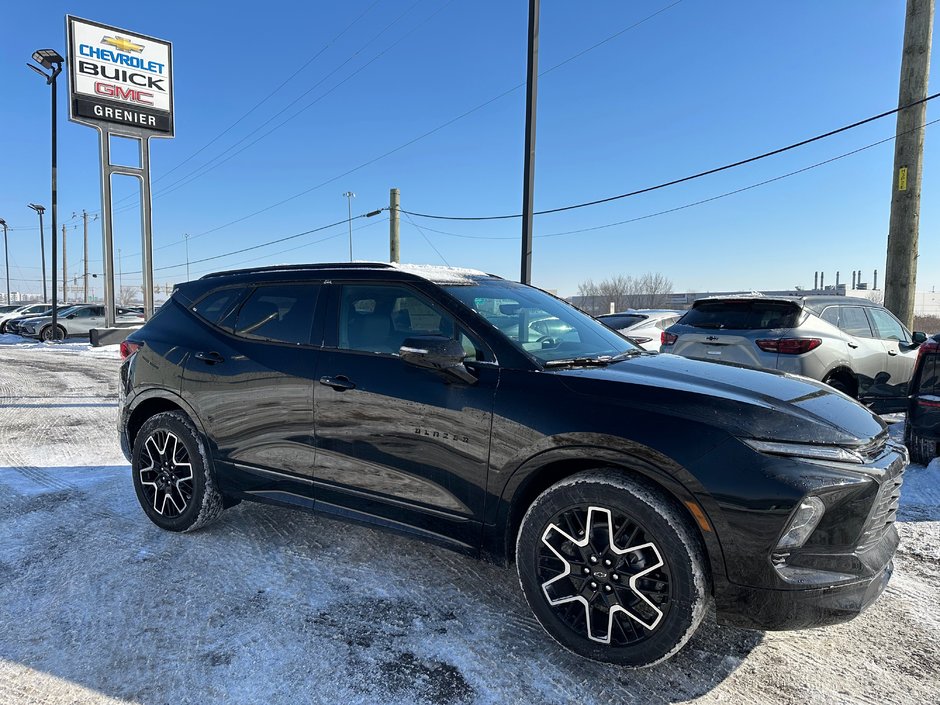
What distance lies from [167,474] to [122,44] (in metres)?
18.7

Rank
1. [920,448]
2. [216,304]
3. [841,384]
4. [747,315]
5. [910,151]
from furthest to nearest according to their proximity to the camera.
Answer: [910,151] < [841,384] < [747,315] < [920,448] < [216,304]

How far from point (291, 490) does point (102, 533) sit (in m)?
1.47

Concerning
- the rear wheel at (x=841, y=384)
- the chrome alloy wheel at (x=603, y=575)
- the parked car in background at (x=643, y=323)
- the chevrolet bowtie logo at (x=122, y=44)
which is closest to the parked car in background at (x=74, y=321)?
the chevrolet bowtie logo at (x=122, y=44)

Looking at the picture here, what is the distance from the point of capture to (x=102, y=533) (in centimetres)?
370

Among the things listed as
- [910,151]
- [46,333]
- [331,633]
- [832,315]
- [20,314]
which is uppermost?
[910,151]

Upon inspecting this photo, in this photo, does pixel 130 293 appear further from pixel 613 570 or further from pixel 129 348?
pixel 613 570

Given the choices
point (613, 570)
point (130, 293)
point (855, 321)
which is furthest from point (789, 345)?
point (130, 293)

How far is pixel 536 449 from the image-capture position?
2479 mm

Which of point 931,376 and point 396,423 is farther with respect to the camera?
point 931,376

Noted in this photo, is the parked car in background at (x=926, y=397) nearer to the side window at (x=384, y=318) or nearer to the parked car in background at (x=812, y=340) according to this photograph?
the parked car in background at (x=812, y=340)

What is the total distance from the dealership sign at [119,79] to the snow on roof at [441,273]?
17.8 meters

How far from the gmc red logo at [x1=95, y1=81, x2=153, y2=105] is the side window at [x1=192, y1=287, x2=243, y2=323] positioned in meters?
17.1

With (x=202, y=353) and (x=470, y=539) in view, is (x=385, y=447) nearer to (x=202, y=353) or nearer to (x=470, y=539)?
(x=470, y=539)

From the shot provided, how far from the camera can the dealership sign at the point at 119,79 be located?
635 inches
